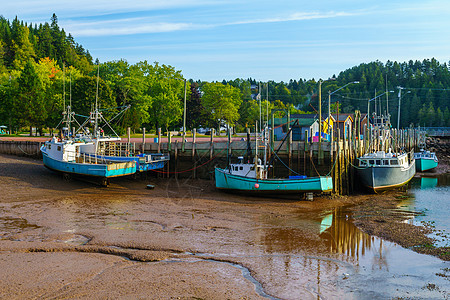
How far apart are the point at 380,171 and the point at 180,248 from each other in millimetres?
21664

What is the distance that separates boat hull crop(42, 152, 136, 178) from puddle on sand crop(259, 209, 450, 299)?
1405 cm

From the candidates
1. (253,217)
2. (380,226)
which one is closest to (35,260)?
(253,217)

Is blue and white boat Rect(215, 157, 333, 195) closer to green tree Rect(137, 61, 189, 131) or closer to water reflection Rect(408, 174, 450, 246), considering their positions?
water reflection Rect(408, 174, 450, 246)

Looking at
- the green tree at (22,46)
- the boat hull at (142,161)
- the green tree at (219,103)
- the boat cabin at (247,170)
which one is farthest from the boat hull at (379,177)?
the green tree at (22,46)

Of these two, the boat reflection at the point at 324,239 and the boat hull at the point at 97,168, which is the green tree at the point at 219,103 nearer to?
the boat hull at the point at 97,168

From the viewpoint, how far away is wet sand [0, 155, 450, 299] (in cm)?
1286

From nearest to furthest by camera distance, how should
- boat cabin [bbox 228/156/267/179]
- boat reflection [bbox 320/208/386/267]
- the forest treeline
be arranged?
boat reflection [bbox 320/208/386/267] < boat cabin [bbox 228/156/267/179] < the forest treeline

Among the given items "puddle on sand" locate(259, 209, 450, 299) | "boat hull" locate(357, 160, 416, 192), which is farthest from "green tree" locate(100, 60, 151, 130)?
"puddle on sand" locate(259, 209, 450, 299)

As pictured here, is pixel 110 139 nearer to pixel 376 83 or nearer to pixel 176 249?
pixel 176 249

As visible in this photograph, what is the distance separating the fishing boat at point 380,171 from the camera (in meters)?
33.3

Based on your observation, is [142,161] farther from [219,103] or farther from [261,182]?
[219,103]

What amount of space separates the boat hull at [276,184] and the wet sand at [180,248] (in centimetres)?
94

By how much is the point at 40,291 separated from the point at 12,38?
141481 millimetres

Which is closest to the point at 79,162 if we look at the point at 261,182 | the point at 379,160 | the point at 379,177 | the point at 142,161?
the point at 142,161
